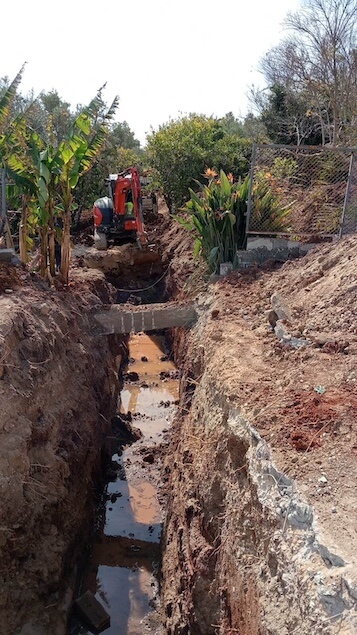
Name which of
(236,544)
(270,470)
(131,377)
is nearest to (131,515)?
(236,544)

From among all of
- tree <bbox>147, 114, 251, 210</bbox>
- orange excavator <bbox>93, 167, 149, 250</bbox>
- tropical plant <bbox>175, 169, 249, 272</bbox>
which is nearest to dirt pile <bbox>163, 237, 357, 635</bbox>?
tropical plant <bbox>175, 169, 249, 272</bbox>

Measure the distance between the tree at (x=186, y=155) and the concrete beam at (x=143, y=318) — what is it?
831cm

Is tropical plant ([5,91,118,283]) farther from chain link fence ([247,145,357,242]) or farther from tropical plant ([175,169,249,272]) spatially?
chain link fence ([247,145,357,242])

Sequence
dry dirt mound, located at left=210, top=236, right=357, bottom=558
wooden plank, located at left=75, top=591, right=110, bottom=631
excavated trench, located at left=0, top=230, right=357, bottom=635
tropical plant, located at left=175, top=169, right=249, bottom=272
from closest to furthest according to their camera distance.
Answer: excavated trench, located at left=0, top=230, right=357, bottom=635
dry dirt mound, located at left=210, top=236, right=357, bottom=558
wooden plank, located at left=75, top=591, right=110, bottom=631
tropical plant, located at left=175, top=169, right=249, bottom=272

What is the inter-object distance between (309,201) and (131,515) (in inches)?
296

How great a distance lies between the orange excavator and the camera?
13.6m

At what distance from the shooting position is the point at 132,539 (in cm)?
833

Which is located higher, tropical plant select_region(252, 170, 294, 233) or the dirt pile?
tropical plant select_region(252, 170, 294, 233)

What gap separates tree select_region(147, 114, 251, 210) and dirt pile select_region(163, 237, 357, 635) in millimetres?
10078

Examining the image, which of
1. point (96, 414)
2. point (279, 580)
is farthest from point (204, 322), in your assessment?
point (279, 580)

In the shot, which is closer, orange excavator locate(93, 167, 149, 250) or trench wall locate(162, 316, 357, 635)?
trench wall locate(162, 316, 357, 635)

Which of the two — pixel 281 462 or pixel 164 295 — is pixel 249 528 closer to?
pixel 281 462

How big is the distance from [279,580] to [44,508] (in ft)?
12.1

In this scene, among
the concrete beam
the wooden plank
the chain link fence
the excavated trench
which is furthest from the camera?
the concrete beam
